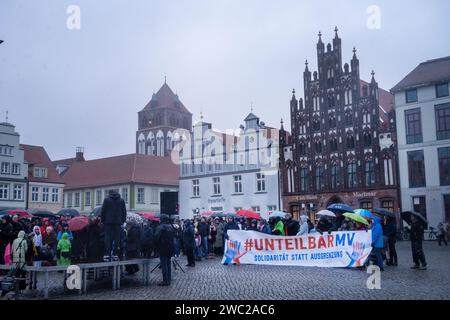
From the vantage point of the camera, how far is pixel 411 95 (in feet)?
132

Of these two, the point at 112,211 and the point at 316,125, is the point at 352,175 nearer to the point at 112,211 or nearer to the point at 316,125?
the point at 316,125

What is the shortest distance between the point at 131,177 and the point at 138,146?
38326 mm

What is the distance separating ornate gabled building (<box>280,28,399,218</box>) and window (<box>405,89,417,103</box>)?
6.26ft

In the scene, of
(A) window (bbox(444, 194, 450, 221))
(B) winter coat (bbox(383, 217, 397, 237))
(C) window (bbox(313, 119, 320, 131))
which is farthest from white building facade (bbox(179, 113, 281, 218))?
(B) winter coat (bbox(383, 217, 397, 237))

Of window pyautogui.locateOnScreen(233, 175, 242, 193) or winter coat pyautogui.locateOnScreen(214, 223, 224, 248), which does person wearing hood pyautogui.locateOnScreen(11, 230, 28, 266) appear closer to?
winter coat pyautogui.locateOnScreen(214, 223, 224, 248)

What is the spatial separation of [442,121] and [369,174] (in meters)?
7.23

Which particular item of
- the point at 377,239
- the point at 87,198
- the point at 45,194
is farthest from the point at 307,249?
the point at 87,198

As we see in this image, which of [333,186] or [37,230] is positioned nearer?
[37,230]

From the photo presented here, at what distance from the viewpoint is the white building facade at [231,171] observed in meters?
48.4

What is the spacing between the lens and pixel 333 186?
44562mm

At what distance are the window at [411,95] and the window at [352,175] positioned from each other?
A: 274 inches

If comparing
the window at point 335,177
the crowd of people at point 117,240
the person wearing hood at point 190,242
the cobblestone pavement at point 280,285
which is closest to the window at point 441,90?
the window at point 335,177
